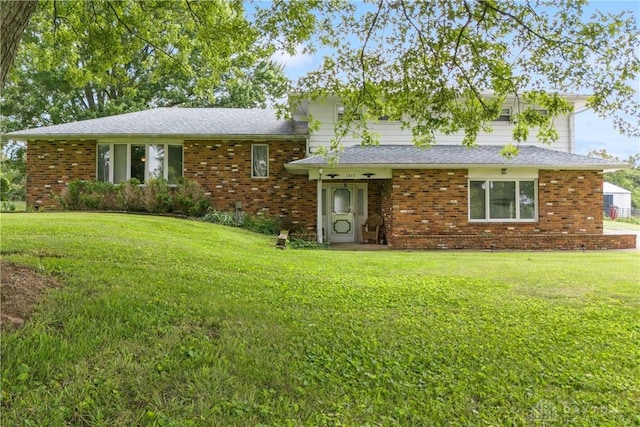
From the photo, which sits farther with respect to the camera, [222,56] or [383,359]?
[222,56]

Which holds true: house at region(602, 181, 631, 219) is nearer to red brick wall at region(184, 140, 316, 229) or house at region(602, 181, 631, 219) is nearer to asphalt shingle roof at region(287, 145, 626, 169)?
asphalt shingle roof at region(287, 145, 626, 169)

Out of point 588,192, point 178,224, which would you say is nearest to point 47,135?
point 178,224

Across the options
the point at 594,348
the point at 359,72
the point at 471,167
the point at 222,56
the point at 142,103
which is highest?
the point at 142,103

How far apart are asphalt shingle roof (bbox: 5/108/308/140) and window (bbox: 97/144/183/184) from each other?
683mm

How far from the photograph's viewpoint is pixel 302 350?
3.52m

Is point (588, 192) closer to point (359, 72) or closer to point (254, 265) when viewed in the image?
point (359, 72)

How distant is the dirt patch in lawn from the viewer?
3404mm

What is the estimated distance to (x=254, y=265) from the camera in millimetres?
7070

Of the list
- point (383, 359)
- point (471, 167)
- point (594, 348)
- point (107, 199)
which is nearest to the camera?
point (383, 359)

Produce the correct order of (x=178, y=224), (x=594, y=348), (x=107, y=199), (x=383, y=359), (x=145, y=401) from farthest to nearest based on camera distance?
(x=107, y=199)
(x=178, y=224)
(x=594, y=348)
(x=383, y=359)
(x=145, y=401)

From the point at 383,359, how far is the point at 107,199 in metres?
13.9

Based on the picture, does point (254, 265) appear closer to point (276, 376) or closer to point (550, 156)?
point (276, 376)

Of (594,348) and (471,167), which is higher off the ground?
(471,167)

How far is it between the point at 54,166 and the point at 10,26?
14281mm
